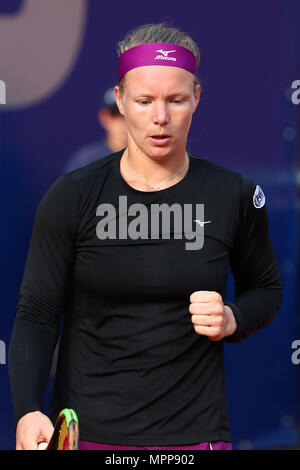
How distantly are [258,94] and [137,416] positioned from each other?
247 centimetres

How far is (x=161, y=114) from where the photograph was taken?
209cm

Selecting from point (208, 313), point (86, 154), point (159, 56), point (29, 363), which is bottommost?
point (29, 363)

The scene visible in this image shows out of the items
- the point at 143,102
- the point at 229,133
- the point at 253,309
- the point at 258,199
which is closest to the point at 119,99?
the point at 143,102

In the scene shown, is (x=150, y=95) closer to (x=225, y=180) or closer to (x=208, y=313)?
(x=225, y=180)

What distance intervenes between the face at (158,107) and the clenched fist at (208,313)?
0.41 meters

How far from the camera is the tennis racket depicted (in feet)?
5.55

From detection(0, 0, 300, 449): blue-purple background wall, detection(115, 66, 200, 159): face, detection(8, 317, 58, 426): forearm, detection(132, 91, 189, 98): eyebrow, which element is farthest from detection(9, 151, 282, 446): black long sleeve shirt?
detection(0, 0, 300, 449): blue-purple background wall

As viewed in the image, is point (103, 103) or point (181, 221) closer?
point (181, 221)

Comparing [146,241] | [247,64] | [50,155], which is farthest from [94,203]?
[247,64]

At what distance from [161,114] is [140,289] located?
17.8 inches

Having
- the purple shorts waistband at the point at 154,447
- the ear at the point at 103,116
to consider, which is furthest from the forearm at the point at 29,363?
the ear at the point at 103,116
